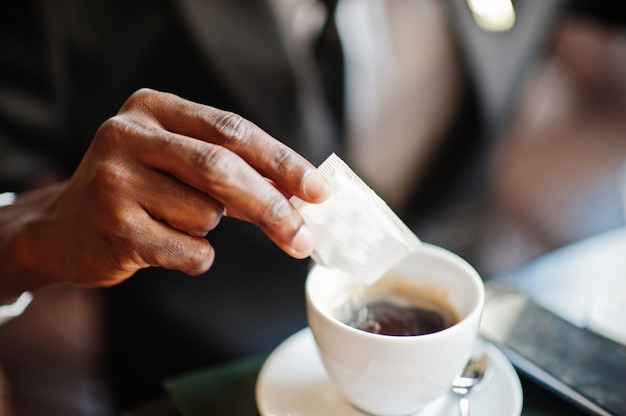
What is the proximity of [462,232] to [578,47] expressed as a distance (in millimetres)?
766

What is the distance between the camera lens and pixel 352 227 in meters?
0.41

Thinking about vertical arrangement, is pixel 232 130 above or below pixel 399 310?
above

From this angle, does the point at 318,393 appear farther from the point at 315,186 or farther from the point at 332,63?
the point at 332,63

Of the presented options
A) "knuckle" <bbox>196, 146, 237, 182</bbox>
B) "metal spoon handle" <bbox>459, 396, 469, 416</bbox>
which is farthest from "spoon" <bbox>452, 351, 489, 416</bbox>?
"knuckle" <bbox>196, 146, 237, 182</bbox>

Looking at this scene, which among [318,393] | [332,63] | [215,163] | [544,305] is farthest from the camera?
[332,63]

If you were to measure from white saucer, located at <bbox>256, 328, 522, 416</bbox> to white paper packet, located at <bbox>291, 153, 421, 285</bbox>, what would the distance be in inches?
4.0

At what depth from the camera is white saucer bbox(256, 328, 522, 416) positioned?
431 mm

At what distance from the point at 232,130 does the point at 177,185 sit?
0.05 meters

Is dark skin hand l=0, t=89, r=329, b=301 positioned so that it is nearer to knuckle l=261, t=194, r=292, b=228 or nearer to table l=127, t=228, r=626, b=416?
knuckle l=261, t=194, r=292, b=228

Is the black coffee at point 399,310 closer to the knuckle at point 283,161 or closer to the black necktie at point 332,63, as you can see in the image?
the knuckle at point 283,161

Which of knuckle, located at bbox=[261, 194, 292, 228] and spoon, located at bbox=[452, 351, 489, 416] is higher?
knuckle, located at bbox=[261, 194, 292, 228]

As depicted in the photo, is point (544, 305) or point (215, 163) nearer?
point (215, 163)

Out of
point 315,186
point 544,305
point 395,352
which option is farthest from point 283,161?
point 544,305

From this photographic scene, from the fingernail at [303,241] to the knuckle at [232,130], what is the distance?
66mm
